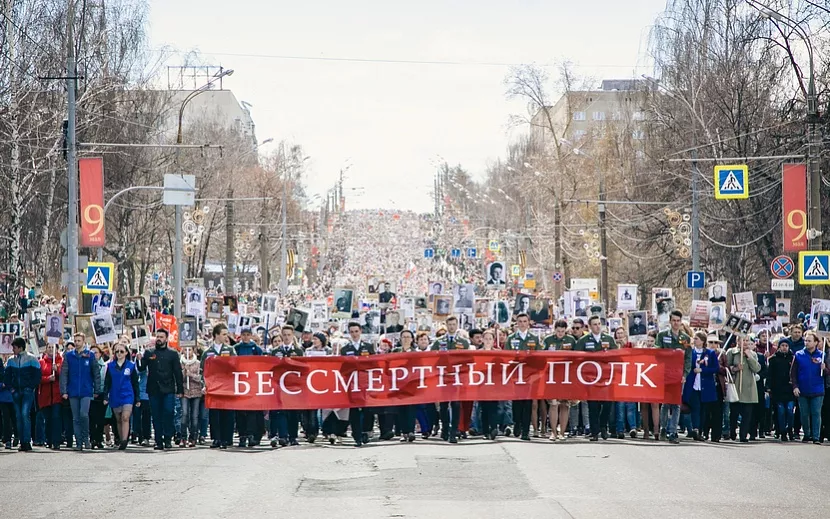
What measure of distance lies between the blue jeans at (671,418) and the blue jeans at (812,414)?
1970 millimetres

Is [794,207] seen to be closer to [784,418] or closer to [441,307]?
[441,307]

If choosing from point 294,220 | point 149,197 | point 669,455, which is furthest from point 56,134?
point 294,220

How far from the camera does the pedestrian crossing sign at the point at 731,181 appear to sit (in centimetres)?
3391

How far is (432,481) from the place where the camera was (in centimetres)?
1438

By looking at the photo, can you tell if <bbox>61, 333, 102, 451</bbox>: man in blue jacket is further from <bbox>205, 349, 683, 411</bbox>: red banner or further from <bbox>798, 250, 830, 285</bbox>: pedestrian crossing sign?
<bbox>798, 250, 830, 285</bbox>: pedestrian crossing sign

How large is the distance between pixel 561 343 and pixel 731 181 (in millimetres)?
15200

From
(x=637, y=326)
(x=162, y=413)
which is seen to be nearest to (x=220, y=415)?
(x=162, y=413)

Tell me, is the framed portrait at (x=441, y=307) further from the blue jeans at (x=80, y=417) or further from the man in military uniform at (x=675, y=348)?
the blue jeans at (x=80, y=417)

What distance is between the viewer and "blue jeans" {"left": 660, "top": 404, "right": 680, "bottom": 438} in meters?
19.5

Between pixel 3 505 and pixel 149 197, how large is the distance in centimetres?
4650

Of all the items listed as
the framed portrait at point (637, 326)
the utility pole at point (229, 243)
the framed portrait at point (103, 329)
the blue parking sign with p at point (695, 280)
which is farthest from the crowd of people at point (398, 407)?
the utility pole at point (229, 243)

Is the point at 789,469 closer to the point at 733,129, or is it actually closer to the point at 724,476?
the point at 724,476

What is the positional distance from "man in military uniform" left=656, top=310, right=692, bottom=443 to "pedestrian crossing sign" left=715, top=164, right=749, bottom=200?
14.6 metres

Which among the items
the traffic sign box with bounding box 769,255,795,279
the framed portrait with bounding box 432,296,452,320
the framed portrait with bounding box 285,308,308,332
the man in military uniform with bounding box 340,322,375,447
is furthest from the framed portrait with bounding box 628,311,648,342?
the traffic sign box with bounding box 769,255,795,279
